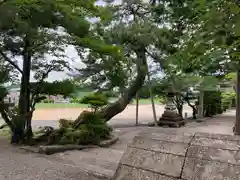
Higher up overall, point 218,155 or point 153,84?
point 153,84

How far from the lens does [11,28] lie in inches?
210

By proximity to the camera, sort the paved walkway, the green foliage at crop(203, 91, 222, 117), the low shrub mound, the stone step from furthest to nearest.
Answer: the green foliage at crop(203, 91, 222, 117)
the low shrub mound
the stone step
the paved walkway

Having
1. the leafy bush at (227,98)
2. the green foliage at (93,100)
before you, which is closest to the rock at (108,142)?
the green foliage at (93,100)

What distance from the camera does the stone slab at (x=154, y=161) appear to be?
72.5 inches

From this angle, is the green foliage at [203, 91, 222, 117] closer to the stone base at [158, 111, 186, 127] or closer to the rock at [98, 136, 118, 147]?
the stone base at [158, 111, 186, 127]

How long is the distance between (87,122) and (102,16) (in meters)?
2.38

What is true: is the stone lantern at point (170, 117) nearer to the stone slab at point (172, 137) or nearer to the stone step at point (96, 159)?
the stone step at point (96, 159)

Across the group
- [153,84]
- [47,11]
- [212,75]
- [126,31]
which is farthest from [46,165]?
[212,75]

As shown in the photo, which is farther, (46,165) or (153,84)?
(153,84)

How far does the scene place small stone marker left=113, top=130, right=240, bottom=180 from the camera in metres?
1.72

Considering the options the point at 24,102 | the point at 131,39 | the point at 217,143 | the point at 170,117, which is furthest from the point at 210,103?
the point at 217,143

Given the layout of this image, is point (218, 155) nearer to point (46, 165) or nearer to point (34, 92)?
point (46, 165)

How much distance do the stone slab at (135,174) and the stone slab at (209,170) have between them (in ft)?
0.44

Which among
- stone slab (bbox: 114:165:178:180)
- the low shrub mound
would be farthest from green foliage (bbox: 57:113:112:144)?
stone slab (bbox: 114:165:178:180)
